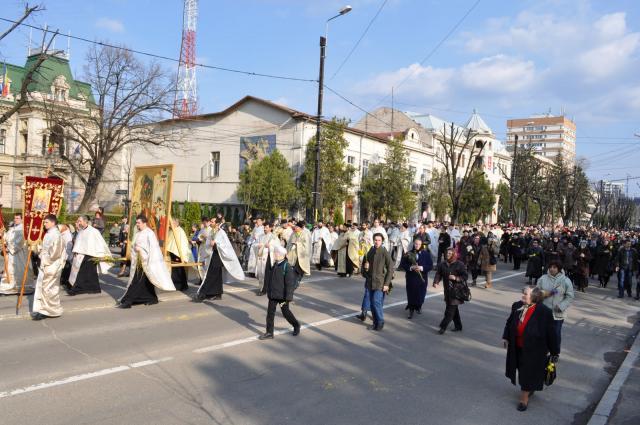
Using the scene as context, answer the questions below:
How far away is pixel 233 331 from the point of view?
9.05 meters

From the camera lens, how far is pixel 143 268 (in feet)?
34.7

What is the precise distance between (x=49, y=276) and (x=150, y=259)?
6.10 feet

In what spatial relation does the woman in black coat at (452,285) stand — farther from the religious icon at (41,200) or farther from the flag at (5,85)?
the flag at (5,85)

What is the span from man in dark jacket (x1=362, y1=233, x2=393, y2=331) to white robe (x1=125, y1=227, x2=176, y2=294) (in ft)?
12.7

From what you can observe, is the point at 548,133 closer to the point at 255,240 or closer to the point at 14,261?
the point at 255,240

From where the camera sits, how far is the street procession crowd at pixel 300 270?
6.23 meters

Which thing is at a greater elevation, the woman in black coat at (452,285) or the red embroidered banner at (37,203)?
the red embroidered banner at (37,203)

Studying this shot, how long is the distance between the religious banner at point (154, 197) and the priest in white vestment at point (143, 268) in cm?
126

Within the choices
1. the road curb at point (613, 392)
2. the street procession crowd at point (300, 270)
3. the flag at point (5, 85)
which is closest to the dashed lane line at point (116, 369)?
the street procession crowd at point (300, 270)

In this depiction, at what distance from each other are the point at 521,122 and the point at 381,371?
150 m

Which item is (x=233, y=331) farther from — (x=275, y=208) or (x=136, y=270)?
(x=275, y=208)

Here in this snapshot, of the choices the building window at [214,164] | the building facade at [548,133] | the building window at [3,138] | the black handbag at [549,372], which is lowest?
the black handbag at [549,372]

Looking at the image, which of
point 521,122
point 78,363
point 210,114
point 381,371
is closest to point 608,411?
point 381,371

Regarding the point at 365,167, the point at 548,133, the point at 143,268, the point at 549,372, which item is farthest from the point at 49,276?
the point at 548,133
